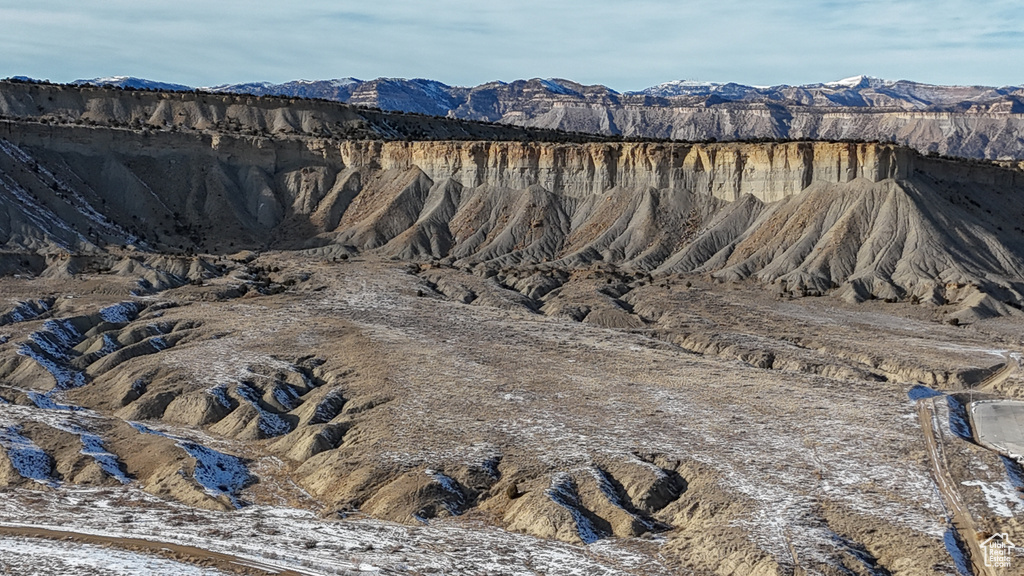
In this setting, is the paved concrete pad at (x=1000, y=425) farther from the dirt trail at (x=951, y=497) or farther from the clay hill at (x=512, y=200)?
the clay hill at (x=512, y=200)

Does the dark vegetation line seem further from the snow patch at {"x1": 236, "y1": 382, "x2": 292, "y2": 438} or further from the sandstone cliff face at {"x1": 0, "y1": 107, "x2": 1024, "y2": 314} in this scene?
the snow patch at {"x1": 236, "y1": 382, "x2": 292, "y2": 438}

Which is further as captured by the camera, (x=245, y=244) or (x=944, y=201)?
(x=245, y=244)

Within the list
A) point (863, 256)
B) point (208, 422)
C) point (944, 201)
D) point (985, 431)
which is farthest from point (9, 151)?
point (985, 431)

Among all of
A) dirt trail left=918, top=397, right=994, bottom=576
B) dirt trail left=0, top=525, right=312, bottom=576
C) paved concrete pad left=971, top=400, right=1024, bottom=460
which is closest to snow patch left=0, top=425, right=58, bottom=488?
dirt trail left=0, top=525, right=312, bottom=576

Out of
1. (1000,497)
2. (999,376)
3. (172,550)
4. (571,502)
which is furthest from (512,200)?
(172,550)

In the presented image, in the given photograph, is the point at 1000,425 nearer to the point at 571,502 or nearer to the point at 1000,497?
the point at 1000,497

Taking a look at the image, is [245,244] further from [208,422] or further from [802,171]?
[208,422]
